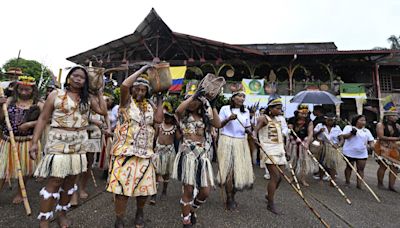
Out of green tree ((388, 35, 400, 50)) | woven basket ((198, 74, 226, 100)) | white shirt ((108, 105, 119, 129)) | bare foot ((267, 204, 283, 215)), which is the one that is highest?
green tree ((388, 35, 400, 50))

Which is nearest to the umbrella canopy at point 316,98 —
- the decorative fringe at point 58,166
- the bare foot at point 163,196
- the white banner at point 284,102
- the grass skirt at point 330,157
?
the grass skirt at point 330,157

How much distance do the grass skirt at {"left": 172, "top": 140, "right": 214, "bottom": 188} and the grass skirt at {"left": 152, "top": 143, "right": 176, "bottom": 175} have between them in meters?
1.09

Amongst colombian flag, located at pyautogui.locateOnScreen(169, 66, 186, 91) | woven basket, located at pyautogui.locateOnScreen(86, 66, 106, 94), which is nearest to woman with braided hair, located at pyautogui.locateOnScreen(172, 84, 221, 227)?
woven basket, located at pyautogui.locateOnScreen(86, 66, 106, 94)

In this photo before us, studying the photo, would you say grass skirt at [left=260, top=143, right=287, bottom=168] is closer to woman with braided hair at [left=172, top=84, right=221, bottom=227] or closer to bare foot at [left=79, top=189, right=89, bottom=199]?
woman with braided hair at [left=172, top=84, right=221, bottom=227]

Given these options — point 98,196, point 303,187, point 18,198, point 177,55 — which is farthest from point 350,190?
point 177,55

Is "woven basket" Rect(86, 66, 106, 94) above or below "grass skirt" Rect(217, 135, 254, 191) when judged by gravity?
above

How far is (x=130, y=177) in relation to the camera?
233 centimetres

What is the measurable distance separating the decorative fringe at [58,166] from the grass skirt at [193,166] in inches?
42.2

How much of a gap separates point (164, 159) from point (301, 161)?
3.49 m

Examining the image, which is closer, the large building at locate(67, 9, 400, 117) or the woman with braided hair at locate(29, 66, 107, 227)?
the woman with braided hair at locate(29, 66, 107, 227)

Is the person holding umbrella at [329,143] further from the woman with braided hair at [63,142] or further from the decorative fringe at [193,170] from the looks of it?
the woman with braided hair at [63,142]

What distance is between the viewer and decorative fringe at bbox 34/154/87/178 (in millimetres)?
2248

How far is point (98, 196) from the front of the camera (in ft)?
12.3

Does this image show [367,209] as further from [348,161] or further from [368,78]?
[368,78]
